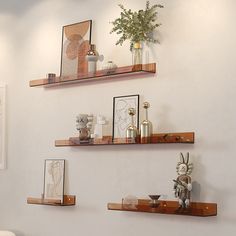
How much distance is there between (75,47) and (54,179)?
1125 millimetres

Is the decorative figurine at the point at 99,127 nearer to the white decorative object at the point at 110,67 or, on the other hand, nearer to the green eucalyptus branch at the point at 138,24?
the white decorative object at the point at 110,67

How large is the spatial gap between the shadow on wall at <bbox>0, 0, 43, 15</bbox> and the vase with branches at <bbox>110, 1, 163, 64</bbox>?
4.31ft

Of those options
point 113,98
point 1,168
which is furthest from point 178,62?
point 1,168

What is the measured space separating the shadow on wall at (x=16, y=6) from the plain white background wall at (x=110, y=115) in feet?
0.04

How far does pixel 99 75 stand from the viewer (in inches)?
165

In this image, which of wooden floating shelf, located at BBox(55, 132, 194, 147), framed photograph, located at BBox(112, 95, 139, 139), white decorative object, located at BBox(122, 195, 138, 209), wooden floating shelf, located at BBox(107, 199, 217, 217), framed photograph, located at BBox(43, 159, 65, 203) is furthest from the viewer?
framed photograph, located at BBox(43, 159, 65, 203)

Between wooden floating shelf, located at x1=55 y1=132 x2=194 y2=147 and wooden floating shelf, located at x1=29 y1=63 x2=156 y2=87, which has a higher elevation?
wooden floating shelf, located at x1=29 y1=63 x2=156 y2=87

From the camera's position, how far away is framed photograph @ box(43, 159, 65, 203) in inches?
179

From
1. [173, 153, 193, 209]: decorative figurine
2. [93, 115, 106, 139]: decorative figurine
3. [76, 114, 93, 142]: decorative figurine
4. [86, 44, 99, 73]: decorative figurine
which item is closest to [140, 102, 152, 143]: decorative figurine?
[173, 153, 193, 209]: decorative figurine

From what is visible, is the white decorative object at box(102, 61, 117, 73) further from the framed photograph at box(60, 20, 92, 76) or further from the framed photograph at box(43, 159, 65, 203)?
the framed photograph at box(43, 159, 65, 203)

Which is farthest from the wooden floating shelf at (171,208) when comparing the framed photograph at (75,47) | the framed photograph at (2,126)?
the framed photograph at (2,126)

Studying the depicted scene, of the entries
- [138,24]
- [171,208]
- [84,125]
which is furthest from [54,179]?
[138,24]

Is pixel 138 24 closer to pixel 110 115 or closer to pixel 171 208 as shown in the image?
pixel 110 115

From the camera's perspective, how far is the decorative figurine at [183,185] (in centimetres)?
356
